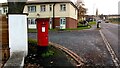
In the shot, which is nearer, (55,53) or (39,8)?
(55,53)

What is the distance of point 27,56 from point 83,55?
99.9 inches

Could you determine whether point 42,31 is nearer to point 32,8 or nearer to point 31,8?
point 32,8

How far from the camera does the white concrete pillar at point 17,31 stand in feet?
28.0

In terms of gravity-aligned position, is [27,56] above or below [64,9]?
below

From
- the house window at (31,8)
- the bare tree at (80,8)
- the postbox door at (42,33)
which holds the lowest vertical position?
the postbox door at (42,33)

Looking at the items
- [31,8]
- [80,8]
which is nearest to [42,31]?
[31,8]

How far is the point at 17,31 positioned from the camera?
8594 mm

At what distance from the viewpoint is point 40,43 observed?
30.6ft

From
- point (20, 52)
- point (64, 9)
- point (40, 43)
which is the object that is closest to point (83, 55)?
point (40, 43)

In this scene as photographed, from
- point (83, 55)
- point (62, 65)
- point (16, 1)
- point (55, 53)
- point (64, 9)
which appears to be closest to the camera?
point (62, 65)

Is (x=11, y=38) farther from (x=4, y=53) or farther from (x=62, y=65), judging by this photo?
(x=62, y=65)

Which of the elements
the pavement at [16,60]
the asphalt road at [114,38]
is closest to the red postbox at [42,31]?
the pavement at [16,60]

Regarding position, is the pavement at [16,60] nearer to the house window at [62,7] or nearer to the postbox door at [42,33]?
the postbox door at [42,33]

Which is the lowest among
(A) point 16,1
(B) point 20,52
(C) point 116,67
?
(C) point 116,67
